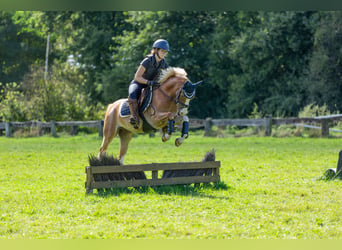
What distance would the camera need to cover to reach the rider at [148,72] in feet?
30.8

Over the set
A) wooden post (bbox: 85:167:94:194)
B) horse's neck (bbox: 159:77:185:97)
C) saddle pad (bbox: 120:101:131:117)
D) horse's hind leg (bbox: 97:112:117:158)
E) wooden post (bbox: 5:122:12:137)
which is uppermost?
horse's neck (bbox: 159:77:185:97)

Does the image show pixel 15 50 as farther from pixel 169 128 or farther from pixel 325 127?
pixel 169 128

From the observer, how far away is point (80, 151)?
58.1 ft

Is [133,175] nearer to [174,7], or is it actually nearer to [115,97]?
[174,7]

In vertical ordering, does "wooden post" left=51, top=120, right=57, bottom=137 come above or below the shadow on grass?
below

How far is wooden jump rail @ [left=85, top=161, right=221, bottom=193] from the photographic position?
27.3 feet

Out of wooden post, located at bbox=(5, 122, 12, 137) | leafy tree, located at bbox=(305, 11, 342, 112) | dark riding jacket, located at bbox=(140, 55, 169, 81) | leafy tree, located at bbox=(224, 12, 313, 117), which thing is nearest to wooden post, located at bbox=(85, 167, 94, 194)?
dark riding jacket, located at bbox=(140, 55, 169, 81)

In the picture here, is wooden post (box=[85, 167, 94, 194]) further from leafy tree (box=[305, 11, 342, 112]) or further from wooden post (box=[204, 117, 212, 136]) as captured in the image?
leafy tree (box=[305, 11, 342, 112])

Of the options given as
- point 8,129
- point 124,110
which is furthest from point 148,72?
point 8,129

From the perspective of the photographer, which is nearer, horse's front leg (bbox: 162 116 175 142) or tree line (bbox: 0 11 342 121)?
horse's front leg (bbox: 162 116 175 142)

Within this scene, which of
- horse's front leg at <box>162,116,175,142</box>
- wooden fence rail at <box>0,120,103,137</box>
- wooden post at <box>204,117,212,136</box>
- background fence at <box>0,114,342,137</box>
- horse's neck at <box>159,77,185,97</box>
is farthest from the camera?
wooden fence rail at <box>0,120,103,137</box>

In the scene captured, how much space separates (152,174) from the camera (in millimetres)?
8789

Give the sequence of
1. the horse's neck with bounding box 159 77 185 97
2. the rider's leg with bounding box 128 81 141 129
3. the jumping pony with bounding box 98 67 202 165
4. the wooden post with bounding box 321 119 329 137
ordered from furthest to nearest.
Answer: the wooden post with bounding box 321 119 329 137 → the rider's leg with bounding box 128 81 141 129 → the horse's neck with bounding box 159 77 185 97 → the jumping pony with bounding box 98 67 202 165

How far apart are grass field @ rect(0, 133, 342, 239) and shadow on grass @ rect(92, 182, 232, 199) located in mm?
17
